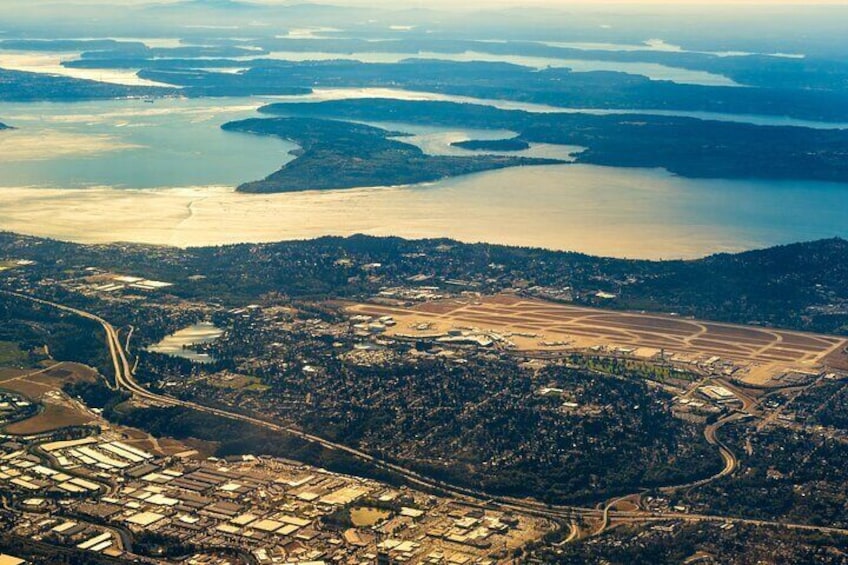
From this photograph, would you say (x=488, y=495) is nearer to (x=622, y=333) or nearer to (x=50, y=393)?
(x=50, y=393)

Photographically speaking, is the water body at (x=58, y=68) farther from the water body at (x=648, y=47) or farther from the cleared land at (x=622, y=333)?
the cleared land at (x=622, y=333)

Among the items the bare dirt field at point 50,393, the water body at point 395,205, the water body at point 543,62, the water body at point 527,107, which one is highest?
the water body at point 543,62

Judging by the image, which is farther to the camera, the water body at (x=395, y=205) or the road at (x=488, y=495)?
the water body at (x=395, y=205)

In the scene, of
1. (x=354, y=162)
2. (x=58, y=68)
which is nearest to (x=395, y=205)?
(x=354, y=162)

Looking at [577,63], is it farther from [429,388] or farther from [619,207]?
[429,388]

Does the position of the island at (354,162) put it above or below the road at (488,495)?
A: above

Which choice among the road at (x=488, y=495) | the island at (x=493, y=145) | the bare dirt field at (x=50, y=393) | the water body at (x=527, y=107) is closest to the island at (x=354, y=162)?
the island at (x=493, y=145)

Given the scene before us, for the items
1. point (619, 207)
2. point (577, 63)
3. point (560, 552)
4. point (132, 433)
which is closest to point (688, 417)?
point (560, 552)
